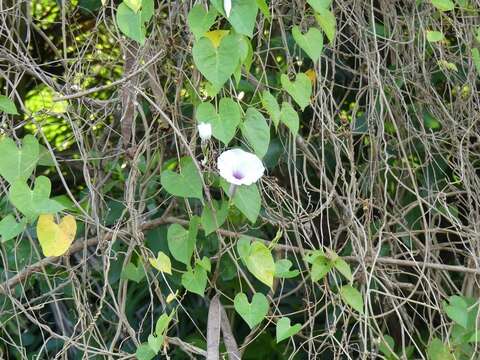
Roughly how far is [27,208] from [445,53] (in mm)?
1049

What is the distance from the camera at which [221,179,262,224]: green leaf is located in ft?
4.69

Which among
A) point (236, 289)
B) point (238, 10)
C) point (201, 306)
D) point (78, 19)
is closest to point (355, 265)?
point (236, 289)

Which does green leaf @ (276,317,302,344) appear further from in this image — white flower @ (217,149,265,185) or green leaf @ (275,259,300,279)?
white flower @ (217,149,265,185)

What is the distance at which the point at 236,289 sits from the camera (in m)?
2.02

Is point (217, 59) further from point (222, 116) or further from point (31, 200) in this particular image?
point (31, 200)

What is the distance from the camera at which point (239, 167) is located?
1.38 m

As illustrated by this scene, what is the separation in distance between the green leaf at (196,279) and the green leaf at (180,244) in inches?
0.8

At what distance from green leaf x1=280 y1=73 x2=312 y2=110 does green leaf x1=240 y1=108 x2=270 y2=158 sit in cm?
13

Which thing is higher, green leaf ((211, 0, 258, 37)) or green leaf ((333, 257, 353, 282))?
green leaf ((211, 0, 258, 37))

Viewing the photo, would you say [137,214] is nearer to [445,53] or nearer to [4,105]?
[4,105]

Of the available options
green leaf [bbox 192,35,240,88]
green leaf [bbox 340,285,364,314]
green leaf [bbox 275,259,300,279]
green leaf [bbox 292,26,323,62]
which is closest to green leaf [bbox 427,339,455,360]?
green leaf [bbox 340,285,364,314]

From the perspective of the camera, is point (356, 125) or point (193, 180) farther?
point (356, 125)

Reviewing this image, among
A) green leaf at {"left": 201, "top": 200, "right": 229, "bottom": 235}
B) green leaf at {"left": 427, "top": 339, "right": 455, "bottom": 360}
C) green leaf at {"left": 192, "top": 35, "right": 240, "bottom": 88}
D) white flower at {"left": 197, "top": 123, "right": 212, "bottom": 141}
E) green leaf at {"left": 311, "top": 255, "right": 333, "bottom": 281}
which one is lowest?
green leaf at {"left": 427, "top": 339, "right": 455, "bottom": 360}

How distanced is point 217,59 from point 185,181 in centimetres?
24
